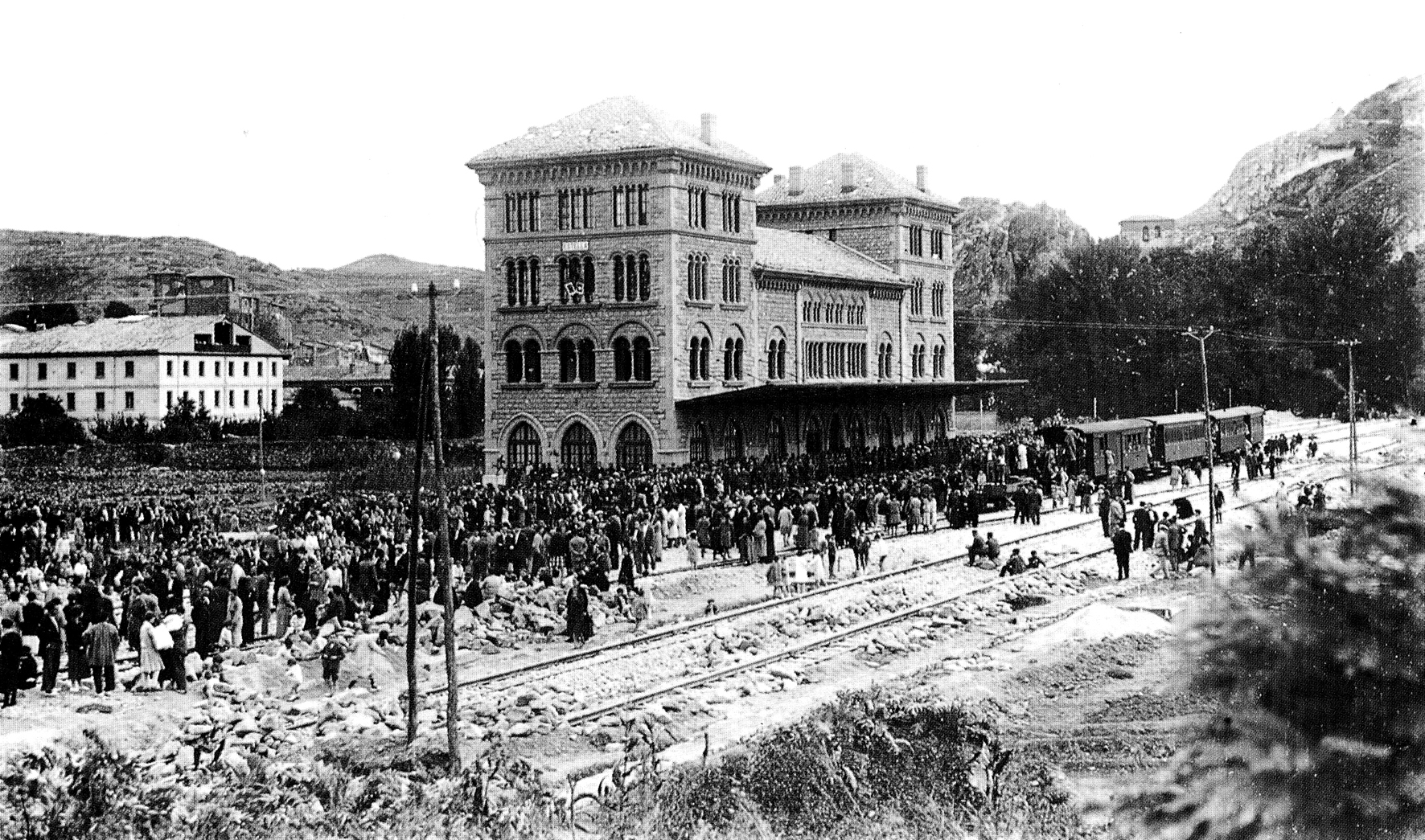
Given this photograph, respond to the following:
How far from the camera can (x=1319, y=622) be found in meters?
9.75

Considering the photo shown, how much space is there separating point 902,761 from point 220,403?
27082mm

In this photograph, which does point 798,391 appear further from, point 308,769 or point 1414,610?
point 1414,610

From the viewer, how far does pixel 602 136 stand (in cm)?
4938

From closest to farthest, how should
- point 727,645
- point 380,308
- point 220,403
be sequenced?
point 727,645 → point 220,403 → point 380,308

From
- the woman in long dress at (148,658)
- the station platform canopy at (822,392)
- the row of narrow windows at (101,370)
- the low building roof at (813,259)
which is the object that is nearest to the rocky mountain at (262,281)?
the row of narrow windows at (101,370)

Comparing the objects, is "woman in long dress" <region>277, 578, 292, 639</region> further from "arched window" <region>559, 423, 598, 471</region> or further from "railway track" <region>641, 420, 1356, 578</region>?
"arched window" <region>559, 423, 598, 471</region>

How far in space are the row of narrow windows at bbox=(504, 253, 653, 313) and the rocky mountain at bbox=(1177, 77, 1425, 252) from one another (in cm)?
6034

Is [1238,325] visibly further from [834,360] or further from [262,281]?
[262,281]

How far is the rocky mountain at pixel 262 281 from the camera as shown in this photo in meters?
41.6

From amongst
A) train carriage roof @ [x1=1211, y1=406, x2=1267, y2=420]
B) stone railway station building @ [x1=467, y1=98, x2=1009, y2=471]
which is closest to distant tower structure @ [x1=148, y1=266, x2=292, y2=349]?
stone railway station building @ [x1=467, y1=98, x2=1009, y2=471]

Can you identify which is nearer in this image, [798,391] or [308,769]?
[308,769]

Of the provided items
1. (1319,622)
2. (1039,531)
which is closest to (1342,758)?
(1319,622)

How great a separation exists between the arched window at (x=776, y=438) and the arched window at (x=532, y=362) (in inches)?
349

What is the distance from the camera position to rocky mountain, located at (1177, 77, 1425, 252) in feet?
337
